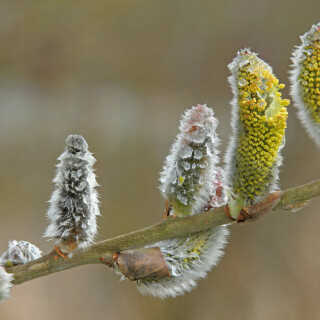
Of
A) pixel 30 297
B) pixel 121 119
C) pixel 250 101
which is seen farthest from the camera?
pixel 121 119

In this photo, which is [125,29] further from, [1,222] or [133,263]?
[133,263]

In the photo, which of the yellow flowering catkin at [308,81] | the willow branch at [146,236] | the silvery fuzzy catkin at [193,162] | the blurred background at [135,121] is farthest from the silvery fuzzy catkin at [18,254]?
the blurred background at [135,121]

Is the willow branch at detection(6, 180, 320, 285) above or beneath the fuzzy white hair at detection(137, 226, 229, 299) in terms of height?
above

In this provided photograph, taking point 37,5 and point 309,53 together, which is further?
point 37,5

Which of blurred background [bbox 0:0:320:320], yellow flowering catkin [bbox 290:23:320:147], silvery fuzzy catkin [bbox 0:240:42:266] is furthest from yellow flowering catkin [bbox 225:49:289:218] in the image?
blurred background [bbox 0:0:320:320]

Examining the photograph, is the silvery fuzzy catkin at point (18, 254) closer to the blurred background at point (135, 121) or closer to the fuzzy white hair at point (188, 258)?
the fuzzy white hair at point (188, 258)

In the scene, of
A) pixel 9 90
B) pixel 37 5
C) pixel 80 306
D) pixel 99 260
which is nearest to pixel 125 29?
pixel 37 5

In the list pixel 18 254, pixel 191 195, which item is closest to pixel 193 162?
pixel 191 195

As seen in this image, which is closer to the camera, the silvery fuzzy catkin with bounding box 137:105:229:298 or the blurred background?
the silvery fuzzy catkin with bounding box 137:105:229:298

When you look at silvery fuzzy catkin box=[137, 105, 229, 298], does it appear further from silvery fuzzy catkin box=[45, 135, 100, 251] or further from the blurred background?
the blurred background
